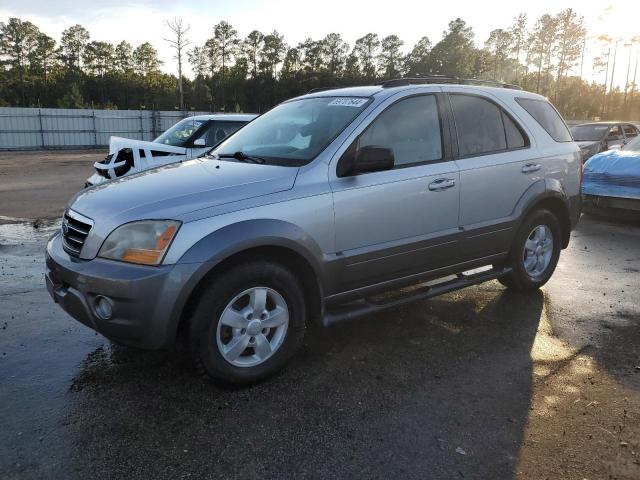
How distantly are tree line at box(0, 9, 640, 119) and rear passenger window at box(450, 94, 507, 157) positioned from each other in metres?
62.6

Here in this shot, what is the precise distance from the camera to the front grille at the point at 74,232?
327 centimetres

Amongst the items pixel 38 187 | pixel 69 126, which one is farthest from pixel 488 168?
pixel 69 126

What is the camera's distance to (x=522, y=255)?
493 centimetres

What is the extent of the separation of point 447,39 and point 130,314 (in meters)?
85.3

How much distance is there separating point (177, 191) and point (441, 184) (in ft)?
6.45

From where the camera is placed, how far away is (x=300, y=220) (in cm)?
335

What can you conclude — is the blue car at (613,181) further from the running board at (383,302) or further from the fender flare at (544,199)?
the running board at (383,302)

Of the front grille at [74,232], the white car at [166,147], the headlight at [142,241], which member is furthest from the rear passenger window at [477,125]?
the white car at [166,147]

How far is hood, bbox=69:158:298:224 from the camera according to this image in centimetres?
311

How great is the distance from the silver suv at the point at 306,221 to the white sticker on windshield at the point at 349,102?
18mm

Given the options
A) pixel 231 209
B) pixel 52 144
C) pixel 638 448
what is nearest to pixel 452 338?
pixel 638 448

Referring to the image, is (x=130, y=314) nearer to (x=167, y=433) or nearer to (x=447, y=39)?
(x=167, y=433)

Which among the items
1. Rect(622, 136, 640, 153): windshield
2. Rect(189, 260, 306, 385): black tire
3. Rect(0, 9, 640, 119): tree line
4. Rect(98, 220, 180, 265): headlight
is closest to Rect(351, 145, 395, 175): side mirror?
Rect(189, 260, 306, 385): black tire

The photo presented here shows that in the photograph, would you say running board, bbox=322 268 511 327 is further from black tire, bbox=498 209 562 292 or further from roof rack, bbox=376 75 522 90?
Result: roof rack, bbox=376 75 522 90
